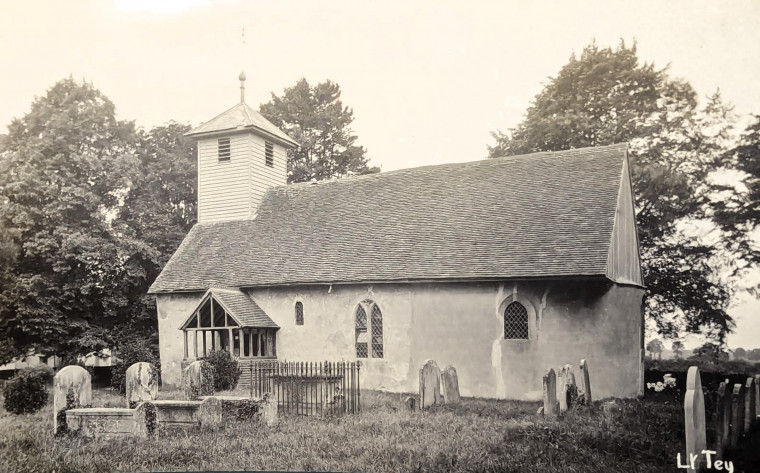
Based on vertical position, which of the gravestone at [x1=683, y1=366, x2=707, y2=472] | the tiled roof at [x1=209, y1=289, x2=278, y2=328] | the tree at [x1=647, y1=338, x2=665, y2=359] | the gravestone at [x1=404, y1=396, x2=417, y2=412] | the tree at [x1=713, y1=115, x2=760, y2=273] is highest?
the tree at [x1=713, y1=115, x2=760, y2=273]

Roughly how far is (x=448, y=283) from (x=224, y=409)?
7.92 m

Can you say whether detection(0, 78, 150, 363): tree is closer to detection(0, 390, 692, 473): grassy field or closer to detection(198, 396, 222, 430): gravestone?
detection(0, 390, 692, 473): grassy field

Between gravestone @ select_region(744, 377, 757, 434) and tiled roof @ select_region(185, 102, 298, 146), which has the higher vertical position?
tiled roof @ select_region(185, 102, 298, 146)

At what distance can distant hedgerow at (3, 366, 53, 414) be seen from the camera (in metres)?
14.4

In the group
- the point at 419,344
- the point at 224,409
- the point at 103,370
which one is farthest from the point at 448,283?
the point at 103,370

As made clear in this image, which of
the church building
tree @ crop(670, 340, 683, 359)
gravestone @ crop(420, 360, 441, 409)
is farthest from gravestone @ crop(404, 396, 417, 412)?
tree @ crop(670, 340, 683, 359)

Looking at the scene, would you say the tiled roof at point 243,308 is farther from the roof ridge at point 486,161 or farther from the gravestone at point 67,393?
the gravestone at point 67,393

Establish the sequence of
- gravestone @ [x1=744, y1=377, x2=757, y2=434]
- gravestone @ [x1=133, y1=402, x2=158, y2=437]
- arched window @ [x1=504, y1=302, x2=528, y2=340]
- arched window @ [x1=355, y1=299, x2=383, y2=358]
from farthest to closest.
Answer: arched window @ [x1=355, y1=299, x2=383, y2=358] < arched window @ [x1=504, y1=302, x2=528, y2=340] < gravestone @ [x1=133, y1=402, x2=158, y2=437] < gravestone @ [x1=744, y1=377, x2=757, y2=434]

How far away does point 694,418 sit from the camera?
25.7 feet

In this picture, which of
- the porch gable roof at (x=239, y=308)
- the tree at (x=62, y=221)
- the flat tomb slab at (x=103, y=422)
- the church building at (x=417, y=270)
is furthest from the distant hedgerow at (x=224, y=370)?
the flat tomb slab at (x=103, y=422)

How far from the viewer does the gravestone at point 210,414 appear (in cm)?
1207

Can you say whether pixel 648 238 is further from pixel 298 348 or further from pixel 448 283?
pixel 298 348

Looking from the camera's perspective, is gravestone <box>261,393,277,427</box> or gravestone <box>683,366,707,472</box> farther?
gravestone <box>261,393,277,427</box>

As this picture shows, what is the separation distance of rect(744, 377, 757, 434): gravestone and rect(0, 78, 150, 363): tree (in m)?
14.2
